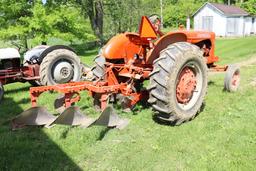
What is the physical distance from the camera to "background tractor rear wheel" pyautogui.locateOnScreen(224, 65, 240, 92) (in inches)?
291

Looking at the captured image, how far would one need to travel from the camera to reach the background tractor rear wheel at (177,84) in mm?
5148

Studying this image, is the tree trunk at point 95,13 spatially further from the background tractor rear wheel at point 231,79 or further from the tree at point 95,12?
the background tractor rear wheel at point 231,79

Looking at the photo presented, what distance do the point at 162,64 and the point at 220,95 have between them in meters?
2.52

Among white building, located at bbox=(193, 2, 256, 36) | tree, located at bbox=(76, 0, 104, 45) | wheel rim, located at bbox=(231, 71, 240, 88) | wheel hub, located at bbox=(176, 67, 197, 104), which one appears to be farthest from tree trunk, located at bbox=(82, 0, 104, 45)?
wheel hub, located at bbox=(176, 67, 197, 104)

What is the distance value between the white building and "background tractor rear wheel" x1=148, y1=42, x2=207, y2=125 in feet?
112

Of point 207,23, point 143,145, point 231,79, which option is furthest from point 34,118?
point 207,23

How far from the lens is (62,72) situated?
8.48 metres

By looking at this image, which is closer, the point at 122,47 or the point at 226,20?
the point at 122,47

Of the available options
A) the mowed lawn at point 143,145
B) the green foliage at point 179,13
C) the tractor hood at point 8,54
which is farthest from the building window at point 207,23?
the mowed lawn at point 143,145

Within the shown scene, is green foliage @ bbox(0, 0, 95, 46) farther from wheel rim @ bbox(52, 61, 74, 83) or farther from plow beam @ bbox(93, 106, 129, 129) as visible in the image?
plow beam @ bbox(93, 106, 129, 129)

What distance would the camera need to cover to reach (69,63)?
8.67 metres

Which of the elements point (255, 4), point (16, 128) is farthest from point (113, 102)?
point (255, 4)

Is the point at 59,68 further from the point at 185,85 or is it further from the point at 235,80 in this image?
the point at 235,80

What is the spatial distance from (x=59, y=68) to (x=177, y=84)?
3785mm
